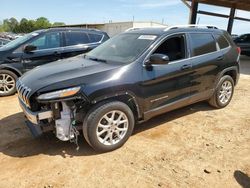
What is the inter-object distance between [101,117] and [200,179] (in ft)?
4.88

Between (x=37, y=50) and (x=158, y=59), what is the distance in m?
4.18

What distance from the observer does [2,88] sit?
673 cm

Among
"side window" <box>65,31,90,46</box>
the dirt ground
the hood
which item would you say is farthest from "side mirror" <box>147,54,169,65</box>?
"side window" <box>65,31,90,46</box>

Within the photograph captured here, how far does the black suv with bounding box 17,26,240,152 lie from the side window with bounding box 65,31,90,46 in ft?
9.16

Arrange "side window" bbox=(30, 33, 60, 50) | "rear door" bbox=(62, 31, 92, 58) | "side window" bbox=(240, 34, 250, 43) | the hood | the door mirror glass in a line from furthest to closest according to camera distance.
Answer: "side window" bbox=(240, 34, 250, 43) < "rear door" bbox=(62, 31, 92, 58) < "side window" bbox=(30, 33, 60, 50) < the door mirror glass < the hood

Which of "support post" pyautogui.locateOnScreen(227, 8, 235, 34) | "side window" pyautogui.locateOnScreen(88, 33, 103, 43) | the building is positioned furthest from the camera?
the building

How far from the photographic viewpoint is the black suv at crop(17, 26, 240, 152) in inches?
138

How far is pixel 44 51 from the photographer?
6996mm

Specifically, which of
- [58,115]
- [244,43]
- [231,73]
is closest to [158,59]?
[58,115]

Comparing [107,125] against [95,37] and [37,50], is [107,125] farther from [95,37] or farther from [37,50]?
[95,37]

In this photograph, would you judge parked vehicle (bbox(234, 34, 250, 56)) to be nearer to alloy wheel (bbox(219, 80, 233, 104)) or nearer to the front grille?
alloy wheel (bbox(219, 80, 233, 104))

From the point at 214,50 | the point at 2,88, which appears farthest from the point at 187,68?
the point at 2,88

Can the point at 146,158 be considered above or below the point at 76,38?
below

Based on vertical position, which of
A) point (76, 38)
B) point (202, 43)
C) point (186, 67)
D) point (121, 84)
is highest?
point (202, 43)
